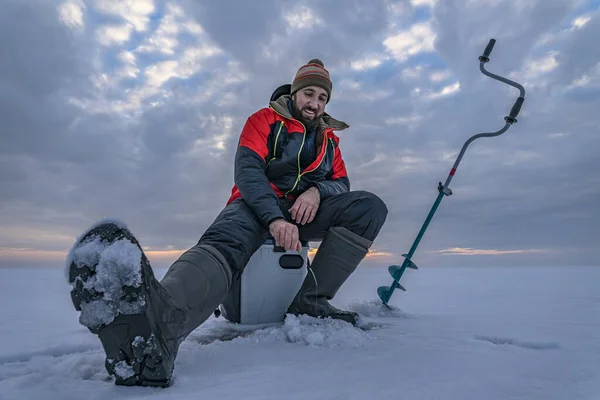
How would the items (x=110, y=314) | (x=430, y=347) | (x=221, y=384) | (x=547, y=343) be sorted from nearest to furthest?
(x=110, y=314), (x=221, y=384), (x=430, y=347), (x=547, y=343)

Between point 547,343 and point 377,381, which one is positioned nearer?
point 377,381

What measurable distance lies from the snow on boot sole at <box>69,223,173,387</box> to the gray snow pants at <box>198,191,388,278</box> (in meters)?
0.57

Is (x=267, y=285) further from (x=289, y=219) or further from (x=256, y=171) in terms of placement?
(x=256, y=171)

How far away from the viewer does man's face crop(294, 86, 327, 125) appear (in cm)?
219

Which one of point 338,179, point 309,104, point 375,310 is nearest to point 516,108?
point 338,179

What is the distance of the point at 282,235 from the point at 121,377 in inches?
30.9

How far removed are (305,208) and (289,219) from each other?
159 mm

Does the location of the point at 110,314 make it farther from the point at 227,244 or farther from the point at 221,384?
the point at 227,244

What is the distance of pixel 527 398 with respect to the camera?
0.95 m

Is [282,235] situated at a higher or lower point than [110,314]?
higher

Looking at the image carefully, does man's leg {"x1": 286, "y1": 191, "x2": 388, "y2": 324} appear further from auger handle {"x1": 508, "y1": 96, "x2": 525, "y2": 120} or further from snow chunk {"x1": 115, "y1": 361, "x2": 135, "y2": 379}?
auger handle {"x1": 508, "y1": 96, "x2": 525, "y2": 120}

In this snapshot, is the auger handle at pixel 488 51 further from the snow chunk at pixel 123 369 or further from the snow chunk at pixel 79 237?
the snow chunk at pixel 123 369

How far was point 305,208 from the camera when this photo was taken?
1.92m

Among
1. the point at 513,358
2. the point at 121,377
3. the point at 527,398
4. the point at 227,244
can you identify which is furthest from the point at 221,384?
the point at 513,358
